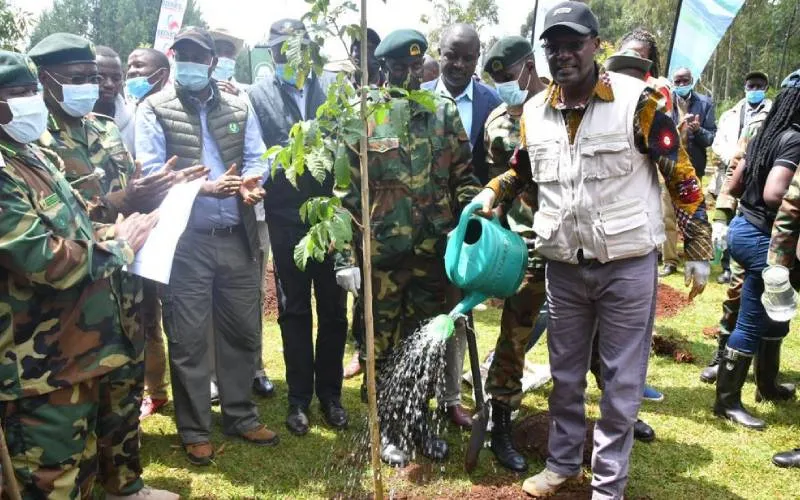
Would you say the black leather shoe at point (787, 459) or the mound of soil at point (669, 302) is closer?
the black leather shoe at point (787, 459)

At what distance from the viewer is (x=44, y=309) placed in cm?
247

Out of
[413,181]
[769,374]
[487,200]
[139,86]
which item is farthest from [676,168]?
[139,86]

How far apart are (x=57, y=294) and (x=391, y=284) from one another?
1.76m

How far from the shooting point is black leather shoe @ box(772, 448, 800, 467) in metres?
3.56

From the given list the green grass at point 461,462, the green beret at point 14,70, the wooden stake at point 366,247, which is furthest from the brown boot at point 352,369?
the green beret at point 14,70

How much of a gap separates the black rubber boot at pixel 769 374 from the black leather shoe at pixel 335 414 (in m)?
2.82

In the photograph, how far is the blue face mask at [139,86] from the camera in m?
5.15

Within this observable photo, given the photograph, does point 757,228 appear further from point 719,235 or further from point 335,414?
point 335,414

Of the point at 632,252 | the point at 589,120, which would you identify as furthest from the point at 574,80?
the point at 632,252

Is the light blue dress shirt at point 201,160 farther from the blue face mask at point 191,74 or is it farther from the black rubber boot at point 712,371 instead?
the black rubber boot at point 712,371

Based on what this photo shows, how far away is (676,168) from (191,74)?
2652 millimetres

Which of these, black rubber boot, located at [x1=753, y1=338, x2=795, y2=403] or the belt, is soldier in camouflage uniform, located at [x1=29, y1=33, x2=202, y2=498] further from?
black rubber boot, located at [x1=753, y1=338, x2=795, y2=403]

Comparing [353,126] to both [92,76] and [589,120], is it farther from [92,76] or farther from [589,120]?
[92,76]

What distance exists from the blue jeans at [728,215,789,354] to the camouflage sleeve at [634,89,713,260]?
101 centimetres
